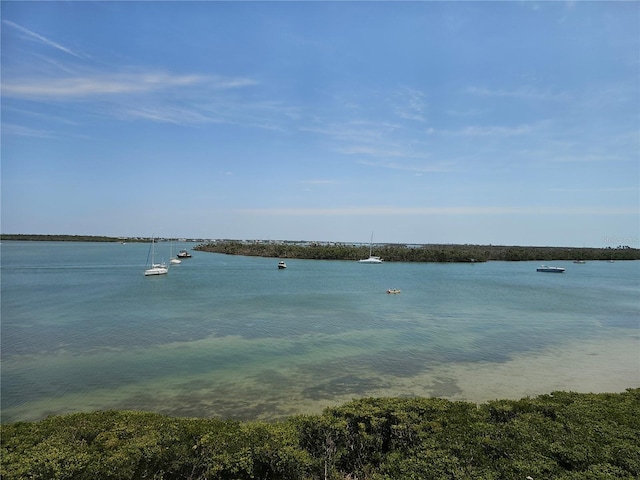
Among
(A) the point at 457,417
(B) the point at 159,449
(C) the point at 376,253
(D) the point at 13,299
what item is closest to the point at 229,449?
(B) the point at 159,449

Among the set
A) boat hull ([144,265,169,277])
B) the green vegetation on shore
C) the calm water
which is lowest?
the calm water

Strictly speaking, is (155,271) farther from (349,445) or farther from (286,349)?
(349,445)

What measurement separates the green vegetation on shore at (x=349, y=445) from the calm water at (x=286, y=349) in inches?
132

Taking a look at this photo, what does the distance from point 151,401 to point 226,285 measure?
26162 millimetres

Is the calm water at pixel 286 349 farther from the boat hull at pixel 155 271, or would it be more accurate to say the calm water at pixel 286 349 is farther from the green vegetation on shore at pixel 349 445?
the boat hull at pixel 155 271

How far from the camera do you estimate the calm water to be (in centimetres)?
1054

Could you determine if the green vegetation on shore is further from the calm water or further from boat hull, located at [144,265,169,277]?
boat hull, located at [144,265,169,277]

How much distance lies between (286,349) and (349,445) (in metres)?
9.07

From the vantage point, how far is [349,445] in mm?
6199

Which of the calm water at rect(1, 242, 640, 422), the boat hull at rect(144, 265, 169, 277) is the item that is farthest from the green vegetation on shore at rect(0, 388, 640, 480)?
the boat hull at rect(144, 265, 169, 277)

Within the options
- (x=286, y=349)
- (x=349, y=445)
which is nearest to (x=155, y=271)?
(x=286, y=349)

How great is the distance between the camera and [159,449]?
5277mm

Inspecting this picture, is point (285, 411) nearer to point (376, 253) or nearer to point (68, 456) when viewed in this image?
point (68, 456)

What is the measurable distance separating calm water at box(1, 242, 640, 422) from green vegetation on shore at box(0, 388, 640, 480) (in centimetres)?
334
